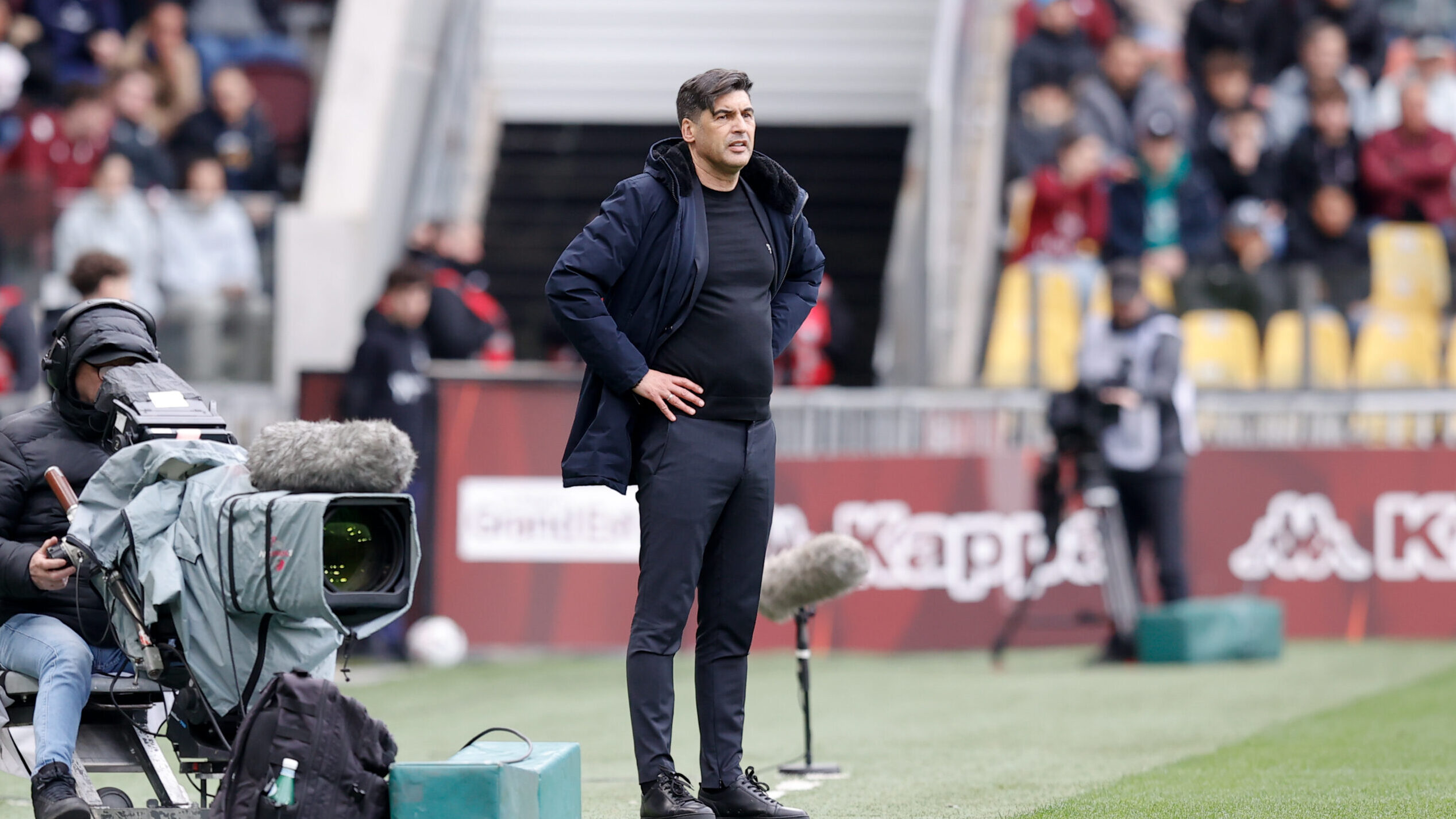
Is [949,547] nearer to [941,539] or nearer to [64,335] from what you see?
[941,539]

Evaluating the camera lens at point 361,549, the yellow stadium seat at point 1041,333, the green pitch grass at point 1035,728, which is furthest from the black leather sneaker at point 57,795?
the yellow stadium seat at point 1041,333

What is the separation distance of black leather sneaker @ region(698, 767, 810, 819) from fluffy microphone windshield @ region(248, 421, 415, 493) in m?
1.35

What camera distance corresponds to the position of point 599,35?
19047 mm

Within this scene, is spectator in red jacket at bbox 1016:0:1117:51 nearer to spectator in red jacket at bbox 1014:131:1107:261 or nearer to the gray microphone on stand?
spectator in red jacket at bbox 1014:131:1107:261

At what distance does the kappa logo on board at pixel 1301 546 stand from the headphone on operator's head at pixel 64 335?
29.4 feet

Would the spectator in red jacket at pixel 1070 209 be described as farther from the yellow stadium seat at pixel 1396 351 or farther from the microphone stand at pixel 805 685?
the microphone stand at pixel 805 685

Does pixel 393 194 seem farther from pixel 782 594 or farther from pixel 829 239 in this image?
pixel 782 594

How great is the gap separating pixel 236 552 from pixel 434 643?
7.02 meters

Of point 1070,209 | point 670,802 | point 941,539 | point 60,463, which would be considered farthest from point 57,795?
point 1070,209

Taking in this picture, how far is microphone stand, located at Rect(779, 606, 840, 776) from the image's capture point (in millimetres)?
7664

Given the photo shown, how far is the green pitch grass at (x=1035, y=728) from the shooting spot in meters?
7.20

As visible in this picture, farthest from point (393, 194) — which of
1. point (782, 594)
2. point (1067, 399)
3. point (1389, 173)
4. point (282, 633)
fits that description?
point (282, 633)

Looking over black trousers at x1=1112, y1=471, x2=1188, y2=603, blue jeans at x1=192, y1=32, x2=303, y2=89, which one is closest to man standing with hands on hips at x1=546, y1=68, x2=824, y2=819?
black trousers at x1=1112, y1=471, x2=1188, y2=603

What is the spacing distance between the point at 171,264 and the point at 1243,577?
7326 millimetres
